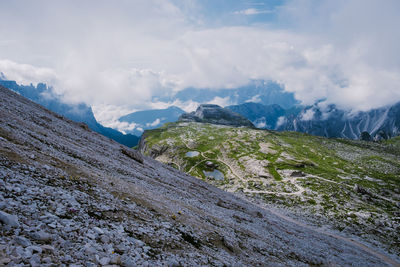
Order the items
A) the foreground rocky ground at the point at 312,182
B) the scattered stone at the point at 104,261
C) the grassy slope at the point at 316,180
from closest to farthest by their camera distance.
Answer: the scattered stone at the point at 104,261 < the foreground rocky ground at the point at 312,182 < the grassy slope at the point at 316,180

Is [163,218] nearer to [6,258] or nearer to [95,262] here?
[95,262]

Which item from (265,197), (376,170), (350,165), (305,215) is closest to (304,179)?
(265,197)

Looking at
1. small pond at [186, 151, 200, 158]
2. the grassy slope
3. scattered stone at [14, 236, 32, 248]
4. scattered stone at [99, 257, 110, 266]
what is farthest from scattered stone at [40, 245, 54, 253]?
small pond at [186, 151, 200, 158]

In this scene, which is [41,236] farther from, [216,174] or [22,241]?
[216,174]

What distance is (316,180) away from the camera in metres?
123

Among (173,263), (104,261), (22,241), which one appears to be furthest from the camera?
(173,263)

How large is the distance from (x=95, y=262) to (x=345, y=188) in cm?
13269

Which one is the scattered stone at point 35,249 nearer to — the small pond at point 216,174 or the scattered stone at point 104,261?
the scattered stone at point 104,261

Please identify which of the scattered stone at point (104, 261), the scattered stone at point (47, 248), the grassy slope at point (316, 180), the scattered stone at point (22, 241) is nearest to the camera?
the scattered stone at point (22, 241)

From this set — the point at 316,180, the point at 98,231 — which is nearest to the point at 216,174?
the point at 316,180

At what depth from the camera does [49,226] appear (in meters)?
10.8

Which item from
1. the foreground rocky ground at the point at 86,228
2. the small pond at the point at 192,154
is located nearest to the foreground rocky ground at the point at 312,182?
the small pond at the point at 192,154

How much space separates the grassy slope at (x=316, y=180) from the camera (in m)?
81.4

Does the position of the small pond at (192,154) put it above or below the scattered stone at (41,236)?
below
